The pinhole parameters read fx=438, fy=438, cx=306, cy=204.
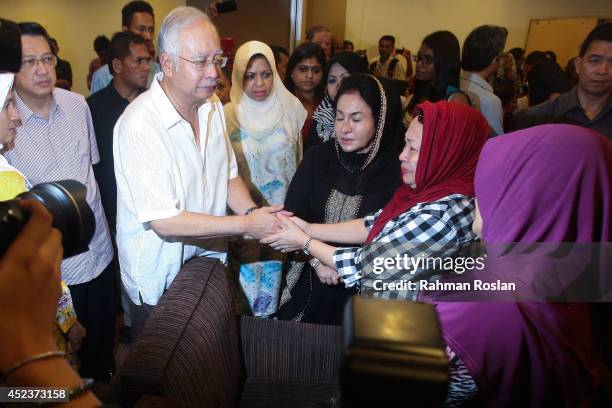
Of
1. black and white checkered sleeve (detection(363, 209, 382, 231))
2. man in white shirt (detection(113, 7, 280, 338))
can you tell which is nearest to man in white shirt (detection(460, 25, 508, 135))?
black and white checkered sleeve (detection(363, 209, 382, 231))

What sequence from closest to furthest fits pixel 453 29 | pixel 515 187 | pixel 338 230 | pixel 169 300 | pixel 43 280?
pixel 43 280, pixel 515 187, pixel 169 300, pixel 338 230, pixel 453 29

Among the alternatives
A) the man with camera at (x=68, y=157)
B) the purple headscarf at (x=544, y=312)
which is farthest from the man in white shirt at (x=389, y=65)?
the purple headscarf at (x=544, y=312)

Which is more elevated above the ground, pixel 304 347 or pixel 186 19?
pixel 186 19

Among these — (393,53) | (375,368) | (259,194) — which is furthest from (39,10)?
(375,368)

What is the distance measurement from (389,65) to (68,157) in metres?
4.65

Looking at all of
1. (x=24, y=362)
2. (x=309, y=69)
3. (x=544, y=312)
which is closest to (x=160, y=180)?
(x=24, y=362)

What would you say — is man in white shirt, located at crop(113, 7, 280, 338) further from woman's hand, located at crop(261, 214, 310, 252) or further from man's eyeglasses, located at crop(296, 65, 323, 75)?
man's eyeglasses, located at crop(296, 65, 323, 75)

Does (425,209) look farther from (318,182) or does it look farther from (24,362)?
(24,362)

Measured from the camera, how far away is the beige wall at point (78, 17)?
19.6ft

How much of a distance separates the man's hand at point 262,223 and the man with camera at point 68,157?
75 cm

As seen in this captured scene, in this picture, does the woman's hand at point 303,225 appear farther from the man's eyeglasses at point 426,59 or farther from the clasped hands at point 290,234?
the man's eyeglasses at point 426,59

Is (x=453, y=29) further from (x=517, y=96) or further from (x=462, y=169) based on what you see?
(x=462, y=169)

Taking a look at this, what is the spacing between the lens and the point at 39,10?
19.6 ft

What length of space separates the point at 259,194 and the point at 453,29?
6496 mm
